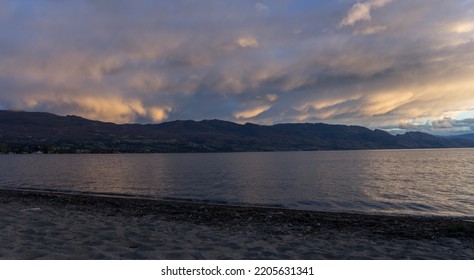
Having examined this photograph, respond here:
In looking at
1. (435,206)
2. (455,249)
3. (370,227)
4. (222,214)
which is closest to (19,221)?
(222,214)

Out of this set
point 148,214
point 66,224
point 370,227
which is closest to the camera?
point 66,224

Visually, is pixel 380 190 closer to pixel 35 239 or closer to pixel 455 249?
pixel 455 249

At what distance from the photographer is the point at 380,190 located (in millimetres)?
51500

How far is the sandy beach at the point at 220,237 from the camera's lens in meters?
13.0

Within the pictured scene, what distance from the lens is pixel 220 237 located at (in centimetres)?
1609

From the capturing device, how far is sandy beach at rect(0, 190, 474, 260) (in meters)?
13.0

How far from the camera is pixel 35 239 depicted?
14.2m

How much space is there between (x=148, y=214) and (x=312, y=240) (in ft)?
40.3

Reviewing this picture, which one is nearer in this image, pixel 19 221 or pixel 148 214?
pixel 19 221

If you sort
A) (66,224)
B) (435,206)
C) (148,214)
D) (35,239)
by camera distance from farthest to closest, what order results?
1. (435,206)
2. (148,214)
3. (66,224)
4. (35,239)
